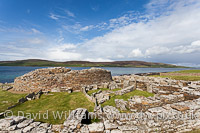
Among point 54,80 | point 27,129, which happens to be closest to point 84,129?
point 27,129

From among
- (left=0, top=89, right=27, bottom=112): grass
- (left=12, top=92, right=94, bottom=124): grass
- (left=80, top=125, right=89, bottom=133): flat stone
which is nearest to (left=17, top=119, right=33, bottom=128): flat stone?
(left=12, top=92, right=94, bottom=124): grass

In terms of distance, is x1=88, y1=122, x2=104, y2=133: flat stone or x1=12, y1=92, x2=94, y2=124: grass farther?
x1=12, y1=92, x2=94, y2=124: grass

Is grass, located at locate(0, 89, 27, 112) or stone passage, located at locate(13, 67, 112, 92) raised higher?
stone passage, located at locate(13, 67, 112, 92)

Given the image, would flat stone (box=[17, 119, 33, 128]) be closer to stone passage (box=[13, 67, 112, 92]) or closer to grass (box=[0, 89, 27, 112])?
grass (box=[0, 89, 27, 112])

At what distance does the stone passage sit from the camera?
14.0 m

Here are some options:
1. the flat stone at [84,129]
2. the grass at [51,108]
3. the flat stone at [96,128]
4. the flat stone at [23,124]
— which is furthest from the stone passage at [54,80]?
the flat stone at [96,128]

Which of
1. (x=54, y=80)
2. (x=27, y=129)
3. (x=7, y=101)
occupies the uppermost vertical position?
(x=54, y=80)

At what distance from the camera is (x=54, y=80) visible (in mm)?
14695

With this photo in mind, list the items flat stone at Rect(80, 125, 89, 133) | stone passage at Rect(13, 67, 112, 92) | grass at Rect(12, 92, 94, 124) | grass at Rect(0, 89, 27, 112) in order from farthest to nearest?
stone passage at Rect(13, 67, 112, 92) → grass at Rect(0, 89, 27, 112) → grass at Rect(12, 92, 94, 124) → flat stone at Rect(80, 125, 89, 133)

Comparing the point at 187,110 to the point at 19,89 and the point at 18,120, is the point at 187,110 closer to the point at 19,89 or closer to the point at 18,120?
the point at 18,120

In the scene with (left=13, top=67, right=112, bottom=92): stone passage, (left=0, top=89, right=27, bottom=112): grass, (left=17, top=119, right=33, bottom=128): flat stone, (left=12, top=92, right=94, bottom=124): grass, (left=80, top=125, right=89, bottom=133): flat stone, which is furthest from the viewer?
(left=13, top=67, right=112, bottom=92): stone passage

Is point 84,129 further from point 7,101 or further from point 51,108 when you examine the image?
point 7,101

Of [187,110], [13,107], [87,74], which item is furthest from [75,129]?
[87,74]

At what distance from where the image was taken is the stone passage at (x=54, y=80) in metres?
14.0
